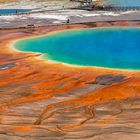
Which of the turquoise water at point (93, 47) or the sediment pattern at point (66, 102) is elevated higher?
the turquoise water at point (93, 47)

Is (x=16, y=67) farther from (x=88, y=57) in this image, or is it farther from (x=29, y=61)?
(x=88, y=57)

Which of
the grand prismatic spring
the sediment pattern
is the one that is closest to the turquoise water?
the grand prismatic spring

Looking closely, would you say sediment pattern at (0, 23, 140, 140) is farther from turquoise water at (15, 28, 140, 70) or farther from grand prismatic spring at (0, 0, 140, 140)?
turquoise water at (15, 28, 140, 70)

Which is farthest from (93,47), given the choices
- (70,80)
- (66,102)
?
(66,102)

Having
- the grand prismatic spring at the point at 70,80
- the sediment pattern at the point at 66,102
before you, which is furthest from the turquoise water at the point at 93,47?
the sediment pattern at the point at 66,102

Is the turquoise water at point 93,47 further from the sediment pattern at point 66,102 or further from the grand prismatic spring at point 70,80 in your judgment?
the sediment pattern at point 66,102

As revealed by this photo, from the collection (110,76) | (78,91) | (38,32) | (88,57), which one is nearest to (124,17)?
(38,32)

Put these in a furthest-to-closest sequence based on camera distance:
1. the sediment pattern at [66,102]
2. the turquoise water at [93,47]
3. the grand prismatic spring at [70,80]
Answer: the turquoise water at [93,47] < the grand prismatic spring at [70,80] < the sediment pattern at [66,102]
